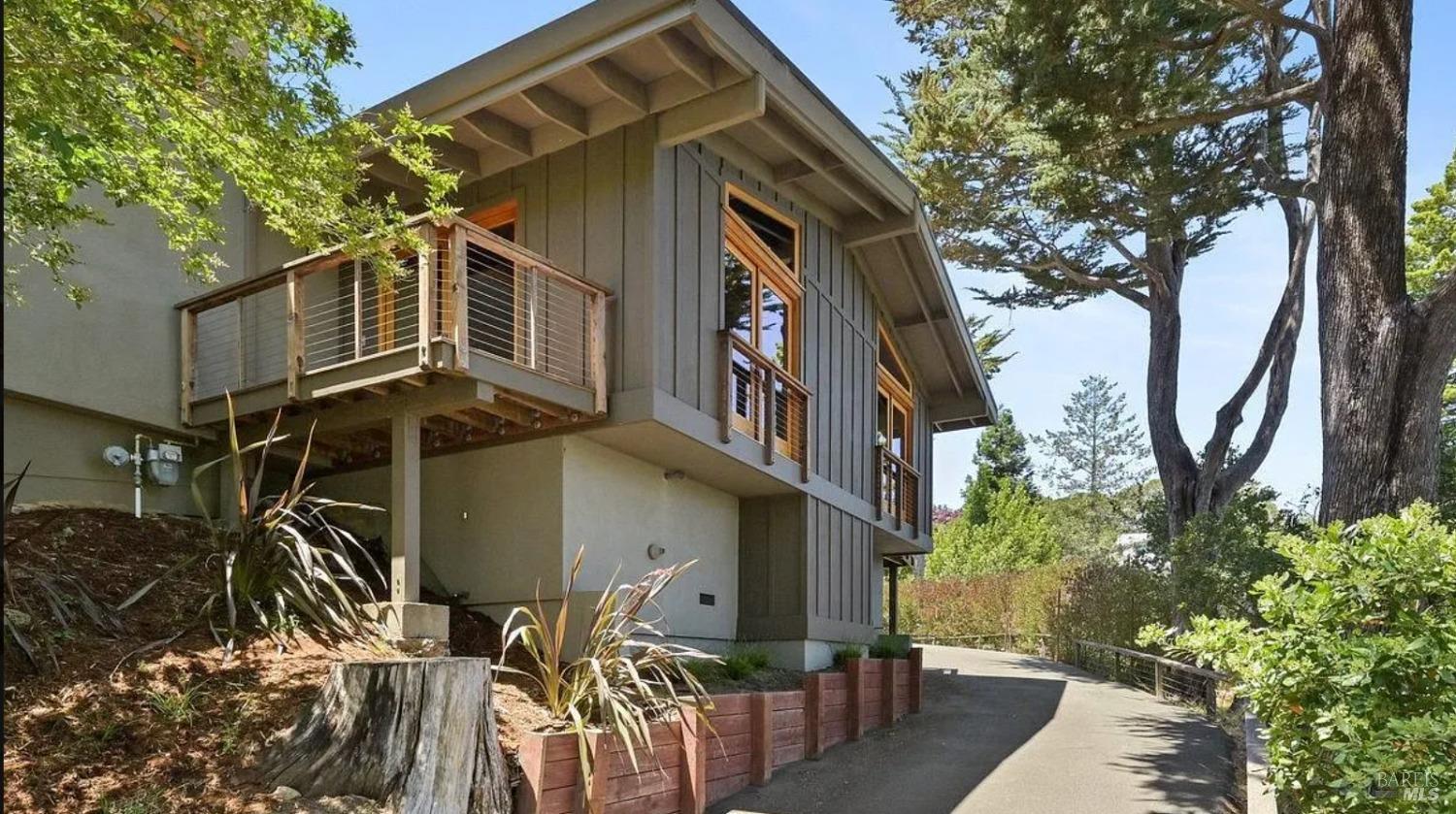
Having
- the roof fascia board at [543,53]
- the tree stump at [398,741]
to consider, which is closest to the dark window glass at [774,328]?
the roof fascia board at [543,53]

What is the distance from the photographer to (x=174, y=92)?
5.35m

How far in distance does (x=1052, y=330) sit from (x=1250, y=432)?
1625 centimetres

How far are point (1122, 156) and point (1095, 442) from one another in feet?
102

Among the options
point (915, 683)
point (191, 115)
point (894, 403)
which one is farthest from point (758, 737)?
point (894, 403)

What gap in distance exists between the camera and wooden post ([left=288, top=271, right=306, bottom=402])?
7.67 m

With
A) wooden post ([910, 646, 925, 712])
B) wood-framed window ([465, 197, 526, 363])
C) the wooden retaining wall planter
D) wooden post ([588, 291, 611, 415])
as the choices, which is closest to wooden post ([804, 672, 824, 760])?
the wooden retaining wall planter

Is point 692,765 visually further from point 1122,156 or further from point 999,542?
point 999,542

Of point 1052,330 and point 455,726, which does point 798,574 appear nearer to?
point 455,726

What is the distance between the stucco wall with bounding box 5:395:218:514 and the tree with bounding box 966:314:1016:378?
846 inches

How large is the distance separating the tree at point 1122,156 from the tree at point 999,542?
34.8 ft

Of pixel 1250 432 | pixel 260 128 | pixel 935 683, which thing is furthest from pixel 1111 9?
pixel 1250 432

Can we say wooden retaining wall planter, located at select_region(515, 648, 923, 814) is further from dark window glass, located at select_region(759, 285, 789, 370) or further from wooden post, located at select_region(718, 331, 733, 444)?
dark window glass, located at select_region(759, 285, 789, 370)

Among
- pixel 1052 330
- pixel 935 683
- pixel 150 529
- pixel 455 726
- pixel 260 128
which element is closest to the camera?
pixel 455 726

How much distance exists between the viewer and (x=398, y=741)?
4.95 metres
